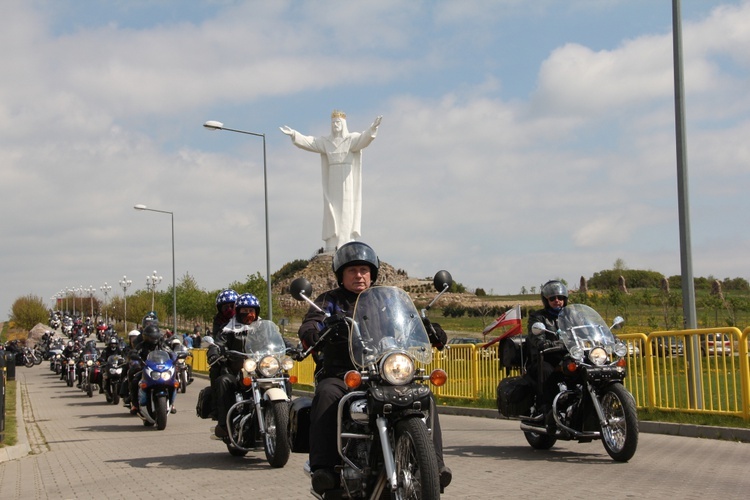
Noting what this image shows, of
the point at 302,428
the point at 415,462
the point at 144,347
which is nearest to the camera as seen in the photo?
the point at 415,462

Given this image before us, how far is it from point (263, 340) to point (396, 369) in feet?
15.8

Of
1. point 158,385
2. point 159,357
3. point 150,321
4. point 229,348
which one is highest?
point 150,321

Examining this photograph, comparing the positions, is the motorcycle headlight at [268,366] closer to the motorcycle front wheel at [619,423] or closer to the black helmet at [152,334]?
the motorcycle front wheel at [619,423]

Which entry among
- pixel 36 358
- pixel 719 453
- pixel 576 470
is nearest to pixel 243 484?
pixel 576 470

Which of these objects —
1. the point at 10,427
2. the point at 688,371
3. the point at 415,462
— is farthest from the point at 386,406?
the point at 10,427

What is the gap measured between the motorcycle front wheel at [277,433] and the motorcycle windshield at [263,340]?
0.61m

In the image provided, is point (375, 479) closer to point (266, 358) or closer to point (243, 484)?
point (243, 484)

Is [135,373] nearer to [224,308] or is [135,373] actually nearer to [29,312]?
[224,308]

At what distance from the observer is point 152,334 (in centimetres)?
1518

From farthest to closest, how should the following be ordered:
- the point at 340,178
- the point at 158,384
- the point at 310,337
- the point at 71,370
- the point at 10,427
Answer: the point at 340,178
the point at 71,370
the point at 10,427
the point at 158,384
the point at 310,337

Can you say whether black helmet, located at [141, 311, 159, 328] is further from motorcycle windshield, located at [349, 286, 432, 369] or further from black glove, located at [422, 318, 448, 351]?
motorcycle windshield, located at [349, 286, 432, 369]

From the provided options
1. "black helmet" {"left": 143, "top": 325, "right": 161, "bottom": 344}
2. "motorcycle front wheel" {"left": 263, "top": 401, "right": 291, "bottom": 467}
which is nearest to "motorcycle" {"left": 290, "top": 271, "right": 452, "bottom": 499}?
"motorcycle front wheel" {"left": 263, "top": 401, "right": 291, "bottom": 467}

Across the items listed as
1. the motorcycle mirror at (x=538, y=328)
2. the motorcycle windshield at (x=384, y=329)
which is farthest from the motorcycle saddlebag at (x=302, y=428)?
the motorcycle mirror at (x=538, y=328)

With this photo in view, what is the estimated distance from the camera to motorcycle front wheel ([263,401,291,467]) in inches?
348
